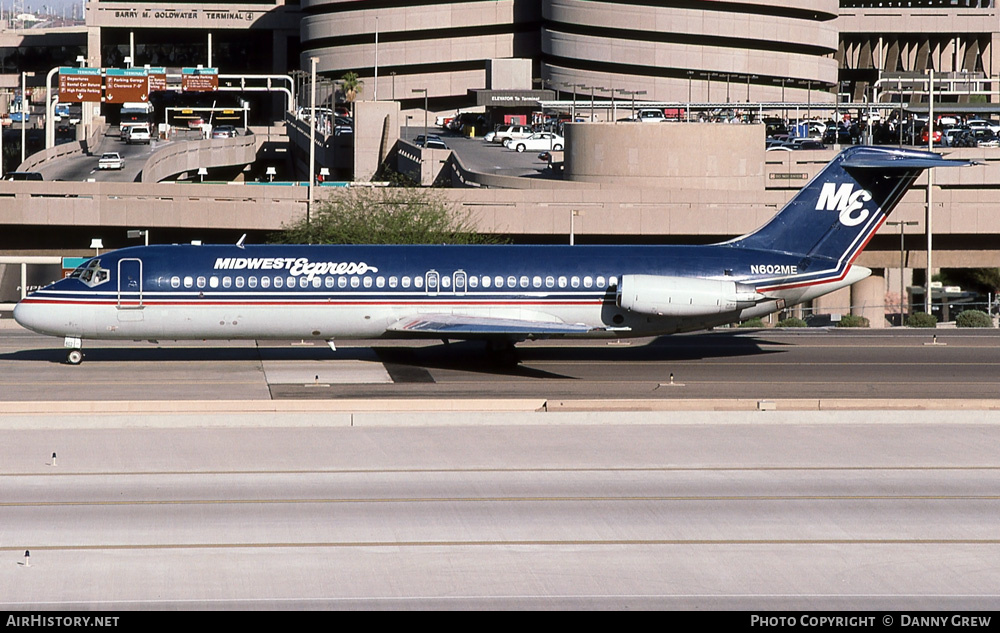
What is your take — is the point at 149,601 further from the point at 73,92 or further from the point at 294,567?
the point at 73,92

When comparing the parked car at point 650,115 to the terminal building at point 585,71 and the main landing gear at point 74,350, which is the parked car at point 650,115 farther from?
the main landing gear at point 74,350

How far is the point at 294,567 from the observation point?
17625 millimetres

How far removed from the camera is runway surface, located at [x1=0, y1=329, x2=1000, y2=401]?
3256 cm

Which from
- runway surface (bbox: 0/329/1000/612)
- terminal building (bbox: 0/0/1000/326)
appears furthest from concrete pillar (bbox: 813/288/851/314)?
runway surface (bbox: 0/329/1000/612)

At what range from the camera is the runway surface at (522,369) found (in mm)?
32562

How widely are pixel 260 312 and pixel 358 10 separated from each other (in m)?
116

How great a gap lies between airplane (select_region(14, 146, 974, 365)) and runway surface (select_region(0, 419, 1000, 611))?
23.8 feet

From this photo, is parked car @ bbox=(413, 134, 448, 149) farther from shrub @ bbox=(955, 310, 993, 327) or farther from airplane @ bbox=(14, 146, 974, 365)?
airplane @ bbox=(14, 146, 974, 365)

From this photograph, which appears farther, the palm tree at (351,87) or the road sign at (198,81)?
the palm tree at (351,87)

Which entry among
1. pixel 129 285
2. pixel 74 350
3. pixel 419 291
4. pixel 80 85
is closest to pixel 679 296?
pixel 419 291

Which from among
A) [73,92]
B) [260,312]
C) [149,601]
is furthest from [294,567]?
[73,92]

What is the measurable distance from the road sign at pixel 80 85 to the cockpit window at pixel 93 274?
70.4m

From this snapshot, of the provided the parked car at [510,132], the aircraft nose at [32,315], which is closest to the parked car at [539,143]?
the parked car at [510,132]

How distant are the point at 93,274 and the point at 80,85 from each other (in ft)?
234
